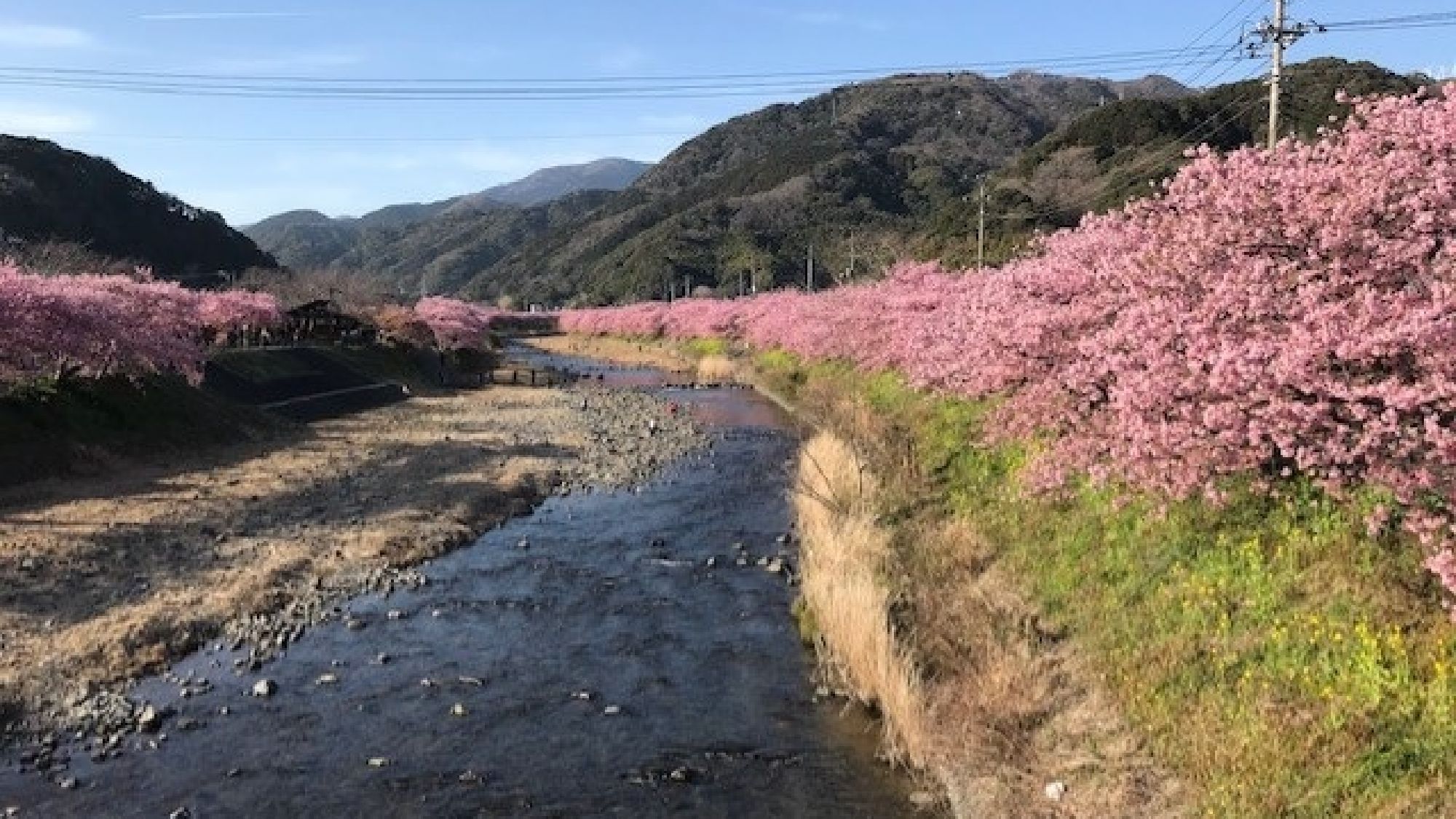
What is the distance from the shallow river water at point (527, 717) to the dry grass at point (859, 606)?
587mm

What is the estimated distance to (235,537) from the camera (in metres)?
25.7

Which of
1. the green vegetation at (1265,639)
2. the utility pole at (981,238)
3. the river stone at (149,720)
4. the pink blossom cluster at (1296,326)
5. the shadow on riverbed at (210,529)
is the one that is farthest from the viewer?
the utility pole at (981,238)

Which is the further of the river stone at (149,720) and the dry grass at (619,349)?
the dry grass at (619,349)

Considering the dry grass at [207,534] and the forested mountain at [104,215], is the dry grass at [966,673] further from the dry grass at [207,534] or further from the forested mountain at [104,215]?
the forested mountain at [104,215]

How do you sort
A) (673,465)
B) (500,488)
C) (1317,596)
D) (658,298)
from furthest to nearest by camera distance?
(658,298) < (673,465) < (500,488) < (1317,596)

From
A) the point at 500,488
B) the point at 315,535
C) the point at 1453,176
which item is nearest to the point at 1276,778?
the point at 1453,176

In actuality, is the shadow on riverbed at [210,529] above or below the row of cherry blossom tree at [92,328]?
below

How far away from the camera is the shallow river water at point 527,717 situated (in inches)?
514

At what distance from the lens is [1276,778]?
913 cm

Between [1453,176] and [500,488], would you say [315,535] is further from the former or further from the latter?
[1453,176]

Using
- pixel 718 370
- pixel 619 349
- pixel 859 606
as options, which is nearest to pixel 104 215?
pixel 619 349

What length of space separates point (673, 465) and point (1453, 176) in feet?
100

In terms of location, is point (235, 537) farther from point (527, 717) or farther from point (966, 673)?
point (966, 673)

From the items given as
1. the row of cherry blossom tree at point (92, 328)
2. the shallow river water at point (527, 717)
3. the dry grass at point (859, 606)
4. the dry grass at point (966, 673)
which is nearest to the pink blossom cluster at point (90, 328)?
the row of cherry blossom tree at point (92, 328)
